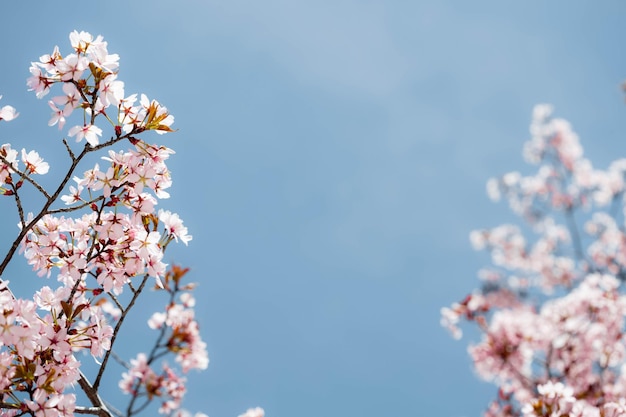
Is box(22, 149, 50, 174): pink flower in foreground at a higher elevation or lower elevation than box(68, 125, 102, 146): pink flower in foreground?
higher

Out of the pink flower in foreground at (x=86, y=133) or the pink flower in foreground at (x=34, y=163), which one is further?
the pink flower in foreground at (x=34, y=163)

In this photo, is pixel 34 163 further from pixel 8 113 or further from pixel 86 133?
pixel 86 133

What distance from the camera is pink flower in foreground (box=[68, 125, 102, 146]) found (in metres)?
2.72

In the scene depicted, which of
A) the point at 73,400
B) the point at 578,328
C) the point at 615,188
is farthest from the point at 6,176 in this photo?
the point at 615,188

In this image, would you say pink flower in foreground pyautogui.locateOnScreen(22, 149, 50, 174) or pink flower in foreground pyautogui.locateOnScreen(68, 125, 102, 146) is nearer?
pink flower in foreground pyautogui.locateOnScreen(68, 125, 102, 146)

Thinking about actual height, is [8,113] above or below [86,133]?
above

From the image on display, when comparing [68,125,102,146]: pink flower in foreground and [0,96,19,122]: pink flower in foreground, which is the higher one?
[0,96,19,122]: pink flower in foreground

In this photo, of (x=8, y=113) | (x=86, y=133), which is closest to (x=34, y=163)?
(x=8, y=113)

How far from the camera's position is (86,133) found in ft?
8.97

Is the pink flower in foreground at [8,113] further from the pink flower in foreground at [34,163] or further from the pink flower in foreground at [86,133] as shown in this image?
the pink flower in foreground at [86,133]

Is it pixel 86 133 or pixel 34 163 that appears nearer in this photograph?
pixel 86 133

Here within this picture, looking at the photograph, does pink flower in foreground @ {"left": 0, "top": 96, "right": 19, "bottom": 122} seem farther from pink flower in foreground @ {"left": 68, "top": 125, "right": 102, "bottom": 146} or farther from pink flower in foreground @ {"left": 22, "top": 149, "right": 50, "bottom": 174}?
pink flower in foreground @ {"left": 68, "top": 125, "right": 102, "bottom": 146}

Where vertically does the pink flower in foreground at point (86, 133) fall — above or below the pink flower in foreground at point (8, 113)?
below

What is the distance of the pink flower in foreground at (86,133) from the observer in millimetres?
2719
